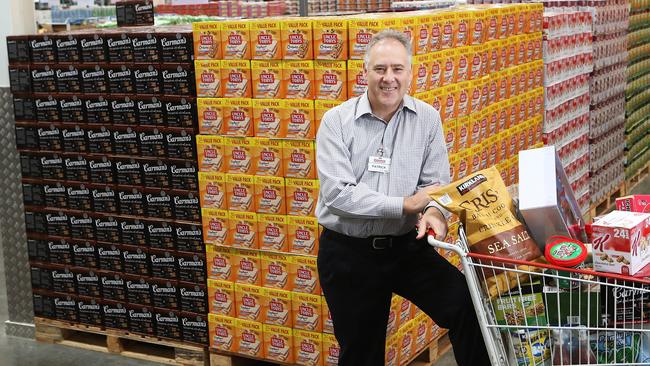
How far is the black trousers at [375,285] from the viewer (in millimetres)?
3373

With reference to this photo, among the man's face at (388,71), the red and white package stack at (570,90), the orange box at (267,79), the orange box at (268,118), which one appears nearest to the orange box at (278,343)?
the orange box at (268,118)

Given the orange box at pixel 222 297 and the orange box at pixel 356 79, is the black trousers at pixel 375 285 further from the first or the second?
the orange box at pixel 222 297

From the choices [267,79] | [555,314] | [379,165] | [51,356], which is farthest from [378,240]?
[51,356]

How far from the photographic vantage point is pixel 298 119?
4.57 m

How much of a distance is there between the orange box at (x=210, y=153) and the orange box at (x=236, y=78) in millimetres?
269

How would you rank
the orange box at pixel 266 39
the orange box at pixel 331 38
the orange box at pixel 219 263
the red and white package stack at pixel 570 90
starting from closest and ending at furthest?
the orange box at pixel 331 38 < the orange box at pixel 266 39 < the orange box at pixel 219 263 < the red and white package stack at pixel 570 90

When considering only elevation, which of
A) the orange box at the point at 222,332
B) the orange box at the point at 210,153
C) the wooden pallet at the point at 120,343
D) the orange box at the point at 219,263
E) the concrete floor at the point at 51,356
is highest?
the orange box at the point at 210,153

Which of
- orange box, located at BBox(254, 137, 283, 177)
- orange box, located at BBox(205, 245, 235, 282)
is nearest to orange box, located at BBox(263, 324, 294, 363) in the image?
orange box, located at BBox(205, 245, 235, 282)

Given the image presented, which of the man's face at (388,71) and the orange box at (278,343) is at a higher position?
the man's face at (388,71)

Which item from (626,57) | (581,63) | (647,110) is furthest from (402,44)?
(647,110)

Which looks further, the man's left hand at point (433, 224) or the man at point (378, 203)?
the man at point (378, 203)

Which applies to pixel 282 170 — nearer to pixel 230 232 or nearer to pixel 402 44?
pixel 230 232

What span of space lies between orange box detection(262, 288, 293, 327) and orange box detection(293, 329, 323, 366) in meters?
0.09

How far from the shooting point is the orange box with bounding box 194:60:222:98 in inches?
190
